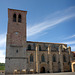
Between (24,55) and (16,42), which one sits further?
(16,42)

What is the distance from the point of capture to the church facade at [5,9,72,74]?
31969 mm

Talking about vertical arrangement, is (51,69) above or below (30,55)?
below

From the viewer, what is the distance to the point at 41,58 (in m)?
35.1

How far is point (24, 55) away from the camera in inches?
1310

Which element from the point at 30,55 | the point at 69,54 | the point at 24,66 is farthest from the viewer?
the point at 69,54

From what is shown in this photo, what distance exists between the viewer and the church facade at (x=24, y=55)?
3197 cm

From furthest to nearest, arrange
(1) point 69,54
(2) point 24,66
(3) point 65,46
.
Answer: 1. (3) point 65,46
2. (1) point 69,54
3. (2) point 24,66

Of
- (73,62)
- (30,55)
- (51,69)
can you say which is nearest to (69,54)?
(73,62)

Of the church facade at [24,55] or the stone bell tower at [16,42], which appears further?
the church facade at [24,55]

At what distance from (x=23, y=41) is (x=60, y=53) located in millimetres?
13175

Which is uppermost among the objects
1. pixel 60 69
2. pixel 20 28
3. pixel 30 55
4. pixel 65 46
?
pixel 20 28

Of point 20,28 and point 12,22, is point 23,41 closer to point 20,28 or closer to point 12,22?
point 20,28

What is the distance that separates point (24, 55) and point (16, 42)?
16.1ft

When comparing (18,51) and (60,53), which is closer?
(18,51)
